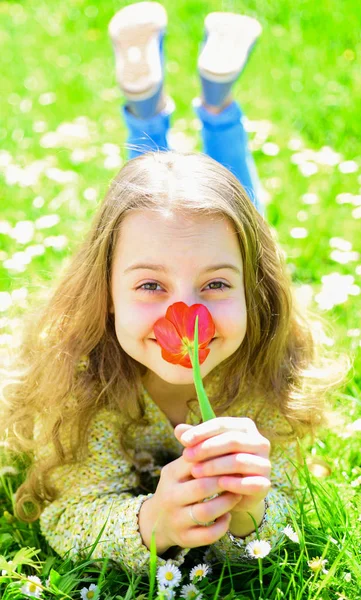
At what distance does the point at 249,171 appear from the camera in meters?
2.49

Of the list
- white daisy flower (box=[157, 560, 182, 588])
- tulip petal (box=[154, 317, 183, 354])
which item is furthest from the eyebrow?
white daisy flower (box=[157, 560, 182, 588])

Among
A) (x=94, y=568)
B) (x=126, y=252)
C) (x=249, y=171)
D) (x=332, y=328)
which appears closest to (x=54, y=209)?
(x=249, y=171)

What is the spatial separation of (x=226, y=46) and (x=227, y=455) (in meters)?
1.54

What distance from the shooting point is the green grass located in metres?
1.55

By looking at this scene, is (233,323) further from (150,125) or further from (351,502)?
(150,125)

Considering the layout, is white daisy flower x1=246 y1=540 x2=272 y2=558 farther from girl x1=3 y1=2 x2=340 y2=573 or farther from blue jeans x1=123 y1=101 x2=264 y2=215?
blue jeans x1=123 y1=101 x2=264 y2=215

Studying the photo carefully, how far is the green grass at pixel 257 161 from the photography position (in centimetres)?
155

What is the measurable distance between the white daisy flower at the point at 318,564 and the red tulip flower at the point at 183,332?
32 cm

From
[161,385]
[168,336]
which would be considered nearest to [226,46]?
[161,385]

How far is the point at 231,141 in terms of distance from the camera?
2459mm

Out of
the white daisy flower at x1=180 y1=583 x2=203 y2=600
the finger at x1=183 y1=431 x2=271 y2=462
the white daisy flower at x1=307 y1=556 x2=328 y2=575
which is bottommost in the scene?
the white daisy flower at x1=180 y1=583 x2=203 y2=600

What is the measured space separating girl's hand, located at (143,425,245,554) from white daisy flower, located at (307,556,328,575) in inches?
6.5

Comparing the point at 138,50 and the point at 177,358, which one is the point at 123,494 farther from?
the point at 138,50

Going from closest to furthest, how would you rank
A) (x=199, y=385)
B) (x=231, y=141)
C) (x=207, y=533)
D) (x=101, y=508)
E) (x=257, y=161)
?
(x=199, y=385), (x=207, y=533), (x=101, y=508), (x=231, y=141), (x=257, y=161)
